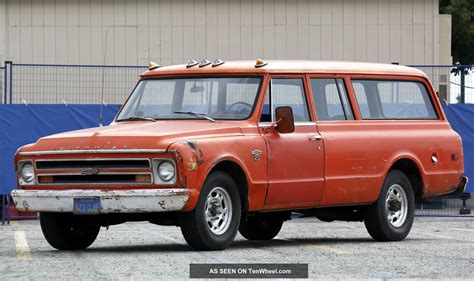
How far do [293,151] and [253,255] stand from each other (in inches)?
73.7

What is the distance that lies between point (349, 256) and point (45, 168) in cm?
308

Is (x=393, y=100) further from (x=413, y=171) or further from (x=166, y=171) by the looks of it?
(x=166, y=171)

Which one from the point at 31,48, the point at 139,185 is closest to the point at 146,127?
the point at 139,185

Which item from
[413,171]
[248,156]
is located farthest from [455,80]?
[248,156]

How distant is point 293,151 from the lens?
14.5 meters

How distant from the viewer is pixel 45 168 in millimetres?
13641

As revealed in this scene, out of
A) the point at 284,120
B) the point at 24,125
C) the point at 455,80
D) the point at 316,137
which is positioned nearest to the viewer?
the point at 284,120

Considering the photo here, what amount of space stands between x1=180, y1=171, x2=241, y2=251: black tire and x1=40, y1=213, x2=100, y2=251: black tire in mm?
1399

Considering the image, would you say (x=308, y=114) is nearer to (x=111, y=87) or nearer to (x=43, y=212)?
(x=43, y=212)

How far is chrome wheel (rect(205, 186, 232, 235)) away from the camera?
13375 millimetres

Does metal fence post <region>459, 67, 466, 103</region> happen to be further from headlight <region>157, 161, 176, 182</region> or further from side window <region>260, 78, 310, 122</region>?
headlight <region>157, 161, 176, 182</region>

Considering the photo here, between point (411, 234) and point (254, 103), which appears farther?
point (411, 234)

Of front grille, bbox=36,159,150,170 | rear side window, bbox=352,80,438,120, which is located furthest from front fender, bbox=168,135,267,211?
rear side window, bbox=352,80,438,120

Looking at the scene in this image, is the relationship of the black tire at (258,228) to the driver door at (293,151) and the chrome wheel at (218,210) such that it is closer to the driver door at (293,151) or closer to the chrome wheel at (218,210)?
the driver door at (293,151)
